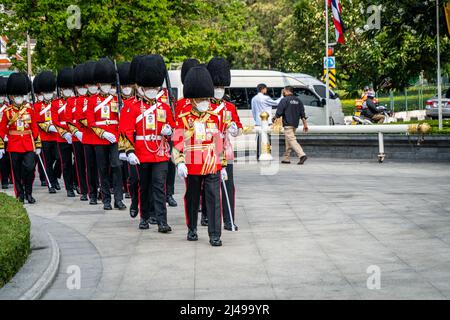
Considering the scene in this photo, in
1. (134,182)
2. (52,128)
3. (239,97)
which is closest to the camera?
(134,182)

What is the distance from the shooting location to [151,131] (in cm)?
1235

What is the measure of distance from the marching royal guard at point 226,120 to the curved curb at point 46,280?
2.38 m

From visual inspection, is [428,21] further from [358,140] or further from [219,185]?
[219,185]

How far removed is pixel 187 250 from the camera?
10867 mm

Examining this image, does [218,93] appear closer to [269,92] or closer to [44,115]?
[44,115]

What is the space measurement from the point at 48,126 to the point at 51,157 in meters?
0.70

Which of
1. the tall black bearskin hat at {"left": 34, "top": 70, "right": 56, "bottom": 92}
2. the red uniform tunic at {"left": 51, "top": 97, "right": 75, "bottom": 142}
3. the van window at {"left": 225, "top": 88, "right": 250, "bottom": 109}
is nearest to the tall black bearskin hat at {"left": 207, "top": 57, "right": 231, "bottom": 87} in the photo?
the red uniform tunic at {"left": 51, "top": 97, "right": 75, "bottom": 142}

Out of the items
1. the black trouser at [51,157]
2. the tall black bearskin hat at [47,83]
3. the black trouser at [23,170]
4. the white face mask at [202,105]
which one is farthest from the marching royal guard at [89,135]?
the white face mask at [202,105]

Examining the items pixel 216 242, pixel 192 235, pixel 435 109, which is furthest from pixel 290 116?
pixel 435 109

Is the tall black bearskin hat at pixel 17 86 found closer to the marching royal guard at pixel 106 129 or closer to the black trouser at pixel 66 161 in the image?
the black trouser at pixel 66 161

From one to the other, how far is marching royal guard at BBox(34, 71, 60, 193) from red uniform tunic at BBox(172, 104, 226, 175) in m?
6.04

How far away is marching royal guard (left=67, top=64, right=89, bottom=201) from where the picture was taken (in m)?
15.5
